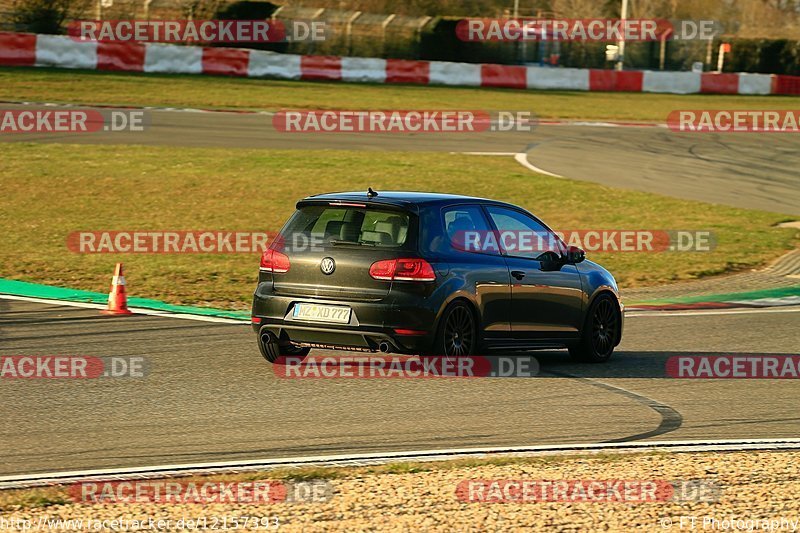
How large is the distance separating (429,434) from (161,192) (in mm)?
14531

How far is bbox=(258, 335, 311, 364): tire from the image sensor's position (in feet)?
35.6

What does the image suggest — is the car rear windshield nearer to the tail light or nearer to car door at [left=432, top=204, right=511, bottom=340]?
the tail light

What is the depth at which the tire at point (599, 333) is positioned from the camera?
11953 millimetres

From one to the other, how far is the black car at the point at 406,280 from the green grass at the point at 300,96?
2327cm

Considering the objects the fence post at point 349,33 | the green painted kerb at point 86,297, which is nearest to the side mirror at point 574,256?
the green painted kerb at point 86,297

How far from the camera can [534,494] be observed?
7.05m

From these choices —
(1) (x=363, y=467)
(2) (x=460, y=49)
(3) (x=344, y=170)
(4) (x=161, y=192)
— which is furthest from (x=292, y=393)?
(2) (x=460, y=49)

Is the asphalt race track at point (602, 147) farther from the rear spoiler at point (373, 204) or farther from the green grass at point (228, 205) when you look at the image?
the rear spoiler at point (373, 204)

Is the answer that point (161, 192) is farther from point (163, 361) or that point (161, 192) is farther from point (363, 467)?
point (363, 467)

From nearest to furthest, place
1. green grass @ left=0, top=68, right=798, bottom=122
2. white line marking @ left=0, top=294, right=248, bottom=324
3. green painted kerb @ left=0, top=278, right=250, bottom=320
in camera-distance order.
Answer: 1. white line marking @ left=0, top=294, right=248, bottom=324
2. green painted kerb @ left=0, top=278, right=250, bottom=320
3. green grass @ left=0, top=68, right=798, bottom=122

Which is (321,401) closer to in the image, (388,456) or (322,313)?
(322,313)

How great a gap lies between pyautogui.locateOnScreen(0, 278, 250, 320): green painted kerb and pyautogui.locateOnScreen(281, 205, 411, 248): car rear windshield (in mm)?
3254

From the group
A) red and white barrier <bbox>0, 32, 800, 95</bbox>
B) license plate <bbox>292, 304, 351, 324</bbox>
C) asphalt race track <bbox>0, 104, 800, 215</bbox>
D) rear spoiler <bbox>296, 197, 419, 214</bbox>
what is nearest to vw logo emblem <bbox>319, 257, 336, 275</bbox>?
license plate <bbox>292, 304, 351, 324</bbox>

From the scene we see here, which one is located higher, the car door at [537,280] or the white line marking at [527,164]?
the car door at [537,280]
